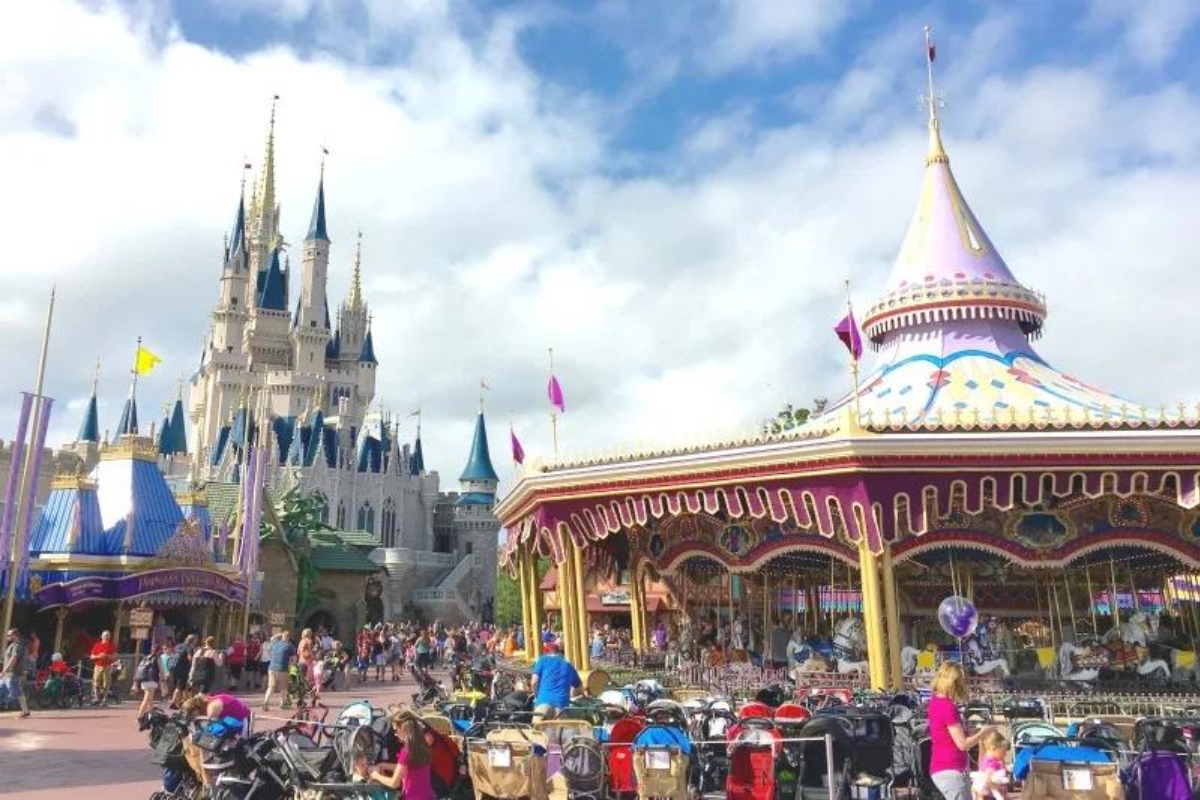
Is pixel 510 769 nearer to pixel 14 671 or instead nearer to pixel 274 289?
pixel 14 671

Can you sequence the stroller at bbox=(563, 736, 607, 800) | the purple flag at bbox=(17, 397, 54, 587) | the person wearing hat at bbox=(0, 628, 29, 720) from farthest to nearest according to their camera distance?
the purple flag at bbox=(17, 397, 54, 587), the person wearing hat at bbox=(0, 628, 29, 720), the stroller at bbox=(563, 736, 607, 800)

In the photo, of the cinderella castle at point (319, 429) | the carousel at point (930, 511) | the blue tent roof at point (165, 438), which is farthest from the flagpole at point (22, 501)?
the blue tent roof at point (165, 438)

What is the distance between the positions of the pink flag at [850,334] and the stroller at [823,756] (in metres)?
7.87

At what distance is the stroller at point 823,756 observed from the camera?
7.25m

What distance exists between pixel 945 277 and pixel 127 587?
1834 cm

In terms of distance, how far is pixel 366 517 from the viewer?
244ft

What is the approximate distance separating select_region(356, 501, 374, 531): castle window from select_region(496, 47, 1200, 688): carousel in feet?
182

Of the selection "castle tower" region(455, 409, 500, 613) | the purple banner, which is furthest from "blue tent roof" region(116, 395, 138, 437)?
the purple banner

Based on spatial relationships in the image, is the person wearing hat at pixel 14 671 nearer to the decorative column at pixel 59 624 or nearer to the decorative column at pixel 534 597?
the decorative column at pixel 59 624

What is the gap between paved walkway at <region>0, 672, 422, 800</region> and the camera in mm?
9133

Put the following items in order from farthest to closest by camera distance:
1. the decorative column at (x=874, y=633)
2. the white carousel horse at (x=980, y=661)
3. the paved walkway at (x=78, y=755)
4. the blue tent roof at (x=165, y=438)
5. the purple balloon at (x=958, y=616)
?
the blue tent roof at (x=165, y=438), the white carousel horse at (x=980, y=661), the purple balloon at (x=958, y=616), the decorative column at (x=874, y=633), the paved walkway at (x=78, y=755)

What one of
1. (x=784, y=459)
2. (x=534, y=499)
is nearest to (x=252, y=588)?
(x=534, y=499)

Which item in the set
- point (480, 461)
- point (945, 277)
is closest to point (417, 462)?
point (480, 461)

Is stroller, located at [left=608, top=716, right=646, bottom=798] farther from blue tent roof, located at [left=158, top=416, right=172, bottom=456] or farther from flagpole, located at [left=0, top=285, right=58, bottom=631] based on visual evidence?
blue tent roof, located at [left=158, top=416, right=172, bottom=456]
